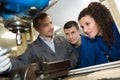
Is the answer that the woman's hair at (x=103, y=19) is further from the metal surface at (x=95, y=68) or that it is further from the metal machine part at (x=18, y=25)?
the metal machine part at (x=18, y=25)

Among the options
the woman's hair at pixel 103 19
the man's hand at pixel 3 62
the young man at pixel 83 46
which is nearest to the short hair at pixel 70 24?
the young man at pixel 83 46

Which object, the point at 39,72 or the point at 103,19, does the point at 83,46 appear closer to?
the point at 103,19

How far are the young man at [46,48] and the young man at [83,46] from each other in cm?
4

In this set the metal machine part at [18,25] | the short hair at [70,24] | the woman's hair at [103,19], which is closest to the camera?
the metal machine part at [18,25]

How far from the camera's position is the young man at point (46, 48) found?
1.31 metres

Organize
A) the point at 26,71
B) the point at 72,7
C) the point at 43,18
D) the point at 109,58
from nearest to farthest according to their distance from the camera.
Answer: the point at 26,71 < the point at 109,58 < the point at 72,7 < the point at 43,18

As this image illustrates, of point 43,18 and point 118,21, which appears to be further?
point 43,18

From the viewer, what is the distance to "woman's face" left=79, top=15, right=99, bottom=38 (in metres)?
1.19

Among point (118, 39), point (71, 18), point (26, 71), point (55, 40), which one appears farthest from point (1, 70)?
point (118, 39)

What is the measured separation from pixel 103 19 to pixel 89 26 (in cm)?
9

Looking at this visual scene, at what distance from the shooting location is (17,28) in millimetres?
1046

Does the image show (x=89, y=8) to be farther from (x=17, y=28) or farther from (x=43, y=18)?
(x=17, y=28)

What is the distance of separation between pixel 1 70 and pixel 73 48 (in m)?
0.42

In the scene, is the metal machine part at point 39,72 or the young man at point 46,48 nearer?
the metal machine part at point 39,72
